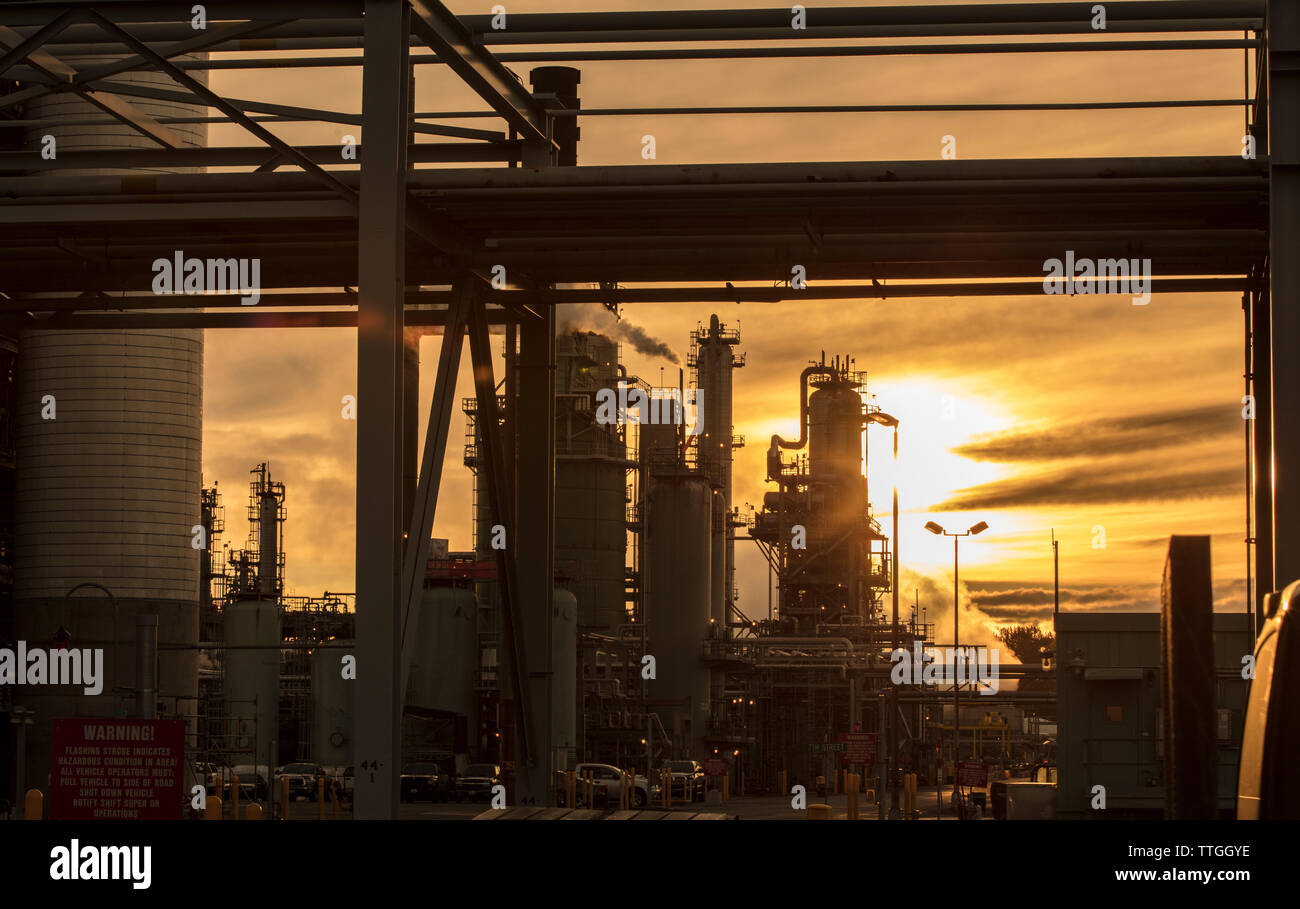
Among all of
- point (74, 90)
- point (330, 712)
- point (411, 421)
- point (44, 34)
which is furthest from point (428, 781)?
point (44, 34)

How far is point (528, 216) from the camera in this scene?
Answer: 20.0m

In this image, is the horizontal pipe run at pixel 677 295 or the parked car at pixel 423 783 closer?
the horizontal pipe run at pixel 677 295

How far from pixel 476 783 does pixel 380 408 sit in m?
35.5

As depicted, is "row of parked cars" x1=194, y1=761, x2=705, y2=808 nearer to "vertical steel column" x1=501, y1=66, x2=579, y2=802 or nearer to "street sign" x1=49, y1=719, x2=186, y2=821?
"vertical steel column" x1=501, y1=66, x2=579, y2=802

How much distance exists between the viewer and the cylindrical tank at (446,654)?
5725 centimetres

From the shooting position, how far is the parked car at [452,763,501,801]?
49.9m

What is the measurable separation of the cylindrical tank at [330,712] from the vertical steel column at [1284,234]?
46.1m

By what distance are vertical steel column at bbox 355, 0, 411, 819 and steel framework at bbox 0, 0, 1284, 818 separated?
0.03m

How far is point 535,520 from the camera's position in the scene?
24.5m

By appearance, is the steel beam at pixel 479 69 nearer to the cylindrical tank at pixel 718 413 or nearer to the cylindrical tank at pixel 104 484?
the cylindrical tank at pixel 104 484

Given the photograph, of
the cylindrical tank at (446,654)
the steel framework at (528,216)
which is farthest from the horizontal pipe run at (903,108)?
the cylindrical tank at (446,654)

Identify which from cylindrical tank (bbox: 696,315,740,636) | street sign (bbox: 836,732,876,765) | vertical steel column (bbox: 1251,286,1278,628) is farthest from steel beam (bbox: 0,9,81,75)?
cylindrical tank (bbox: 696,315,740,636)
